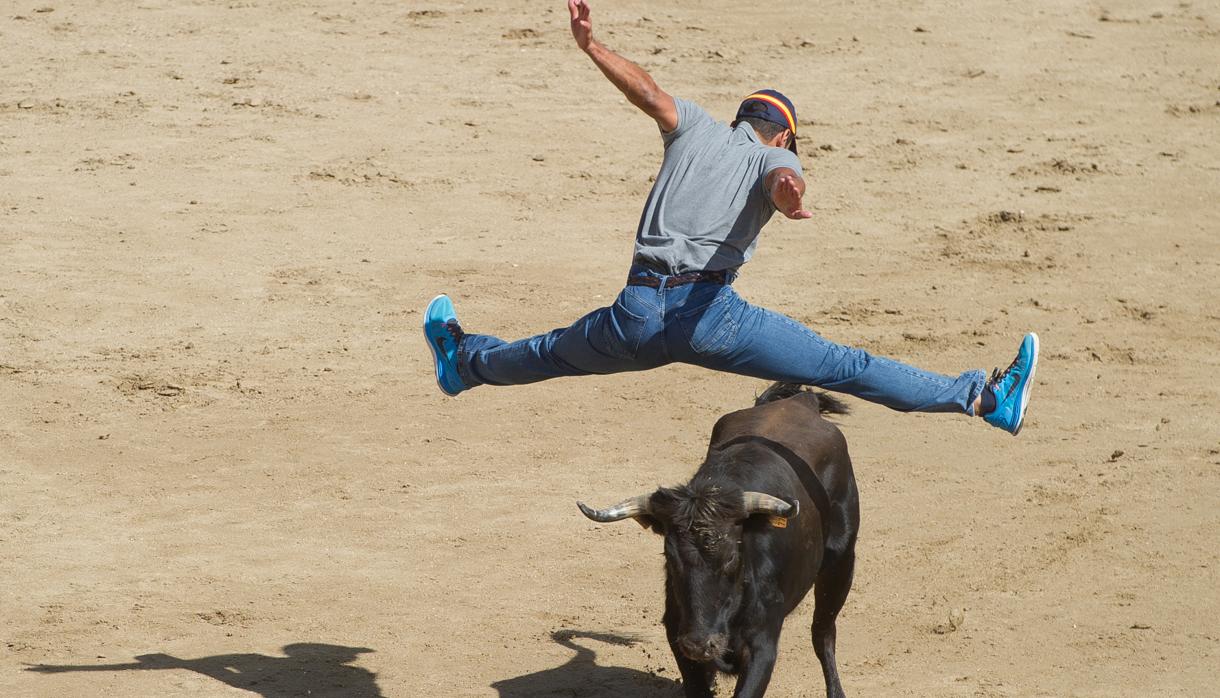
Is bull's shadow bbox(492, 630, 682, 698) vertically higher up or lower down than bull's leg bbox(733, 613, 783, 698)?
lower down

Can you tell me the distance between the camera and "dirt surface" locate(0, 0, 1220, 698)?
9.12 meters

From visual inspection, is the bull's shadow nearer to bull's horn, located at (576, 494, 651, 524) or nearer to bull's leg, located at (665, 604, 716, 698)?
bull's leg, located at (665, 604, 716, 698)

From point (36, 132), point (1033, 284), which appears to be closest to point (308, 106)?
point (36, 132)

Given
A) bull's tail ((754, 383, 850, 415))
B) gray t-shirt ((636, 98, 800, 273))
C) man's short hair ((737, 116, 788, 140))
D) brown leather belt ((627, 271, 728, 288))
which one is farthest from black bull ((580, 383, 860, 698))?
man's short hair ((737, 116, 788, 140))

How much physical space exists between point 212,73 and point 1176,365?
31.3ft

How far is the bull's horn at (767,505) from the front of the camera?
7.11m

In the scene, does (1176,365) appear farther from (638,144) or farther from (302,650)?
(302,650)

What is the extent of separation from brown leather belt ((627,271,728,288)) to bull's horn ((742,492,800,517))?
3.12 ft

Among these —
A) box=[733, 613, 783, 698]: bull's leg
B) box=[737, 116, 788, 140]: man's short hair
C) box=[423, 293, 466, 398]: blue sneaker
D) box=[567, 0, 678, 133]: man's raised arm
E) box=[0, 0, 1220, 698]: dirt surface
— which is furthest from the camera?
box=[0, 0, 1220, 698]: dirt surface

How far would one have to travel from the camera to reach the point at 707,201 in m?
7.23

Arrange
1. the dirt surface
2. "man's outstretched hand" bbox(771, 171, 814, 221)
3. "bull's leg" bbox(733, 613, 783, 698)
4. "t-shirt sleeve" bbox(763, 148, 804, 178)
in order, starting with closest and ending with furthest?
"man's outstretched hand" bbox(771, 171, 814, 221)
"t-shirt sleeve" bbox(763, 148, 804, 178)
"bull's leg" bbox(733, 613, 783, 698)
the dirt surface

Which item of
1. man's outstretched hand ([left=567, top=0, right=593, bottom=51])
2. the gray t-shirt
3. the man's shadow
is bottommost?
the man's shadow

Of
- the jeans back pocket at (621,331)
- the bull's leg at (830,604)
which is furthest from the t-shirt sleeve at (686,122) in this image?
the bull's leg at (830,604)

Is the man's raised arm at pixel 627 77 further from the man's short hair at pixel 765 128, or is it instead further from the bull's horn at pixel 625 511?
the bull's horn at pixel 625 511
